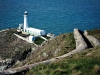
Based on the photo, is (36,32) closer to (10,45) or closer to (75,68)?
(10,45)

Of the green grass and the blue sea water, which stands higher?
the blue sea water

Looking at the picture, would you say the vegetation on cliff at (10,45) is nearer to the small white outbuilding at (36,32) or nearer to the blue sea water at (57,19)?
the small white outbuilding at (36,32)

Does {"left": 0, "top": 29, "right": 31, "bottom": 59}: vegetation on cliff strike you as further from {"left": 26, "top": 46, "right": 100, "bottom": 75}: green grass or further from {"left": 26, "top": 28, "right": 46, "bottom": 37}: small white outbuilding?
{"left": 26, "top": 46, "right": 100, "bottom": 75}: green grass

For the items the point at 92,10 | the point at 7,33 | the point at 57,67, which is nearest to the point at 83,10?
the point at 92,10

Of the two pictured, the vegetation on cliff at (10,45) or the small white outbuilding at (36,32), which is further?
the small white outbuilding at (36,32)

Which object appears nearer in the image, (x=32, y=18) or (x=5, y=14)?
(x=32, y=18)

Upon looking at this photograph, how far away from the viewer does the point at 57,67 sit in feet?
37.7

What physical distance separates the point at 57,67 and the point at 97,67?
191 centimetres

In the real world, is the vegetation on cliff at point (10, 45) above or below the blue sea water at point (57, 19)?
below

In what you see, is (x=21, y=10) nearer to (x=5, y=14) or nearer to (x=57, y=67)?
(x=5, y=14)

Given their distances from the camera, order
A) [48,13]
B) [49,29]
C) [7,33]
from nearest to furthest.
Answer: [7,33]
[49,29]
[48,13]

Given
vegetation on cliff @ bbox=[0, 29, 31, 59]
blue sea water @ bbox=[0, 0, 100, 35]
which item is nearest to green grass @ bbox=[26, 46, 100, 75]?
vegetation on cliff @ bbox=[0, 29, 31, 59]

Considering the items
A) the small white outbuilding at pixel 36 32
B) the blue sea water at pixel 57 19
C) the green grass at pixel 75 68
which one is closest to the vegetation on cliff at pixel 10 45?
the small white outbuilding at pixel 36 32

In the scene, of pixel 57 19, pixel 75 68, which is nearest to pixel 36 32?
pixel 57 19
